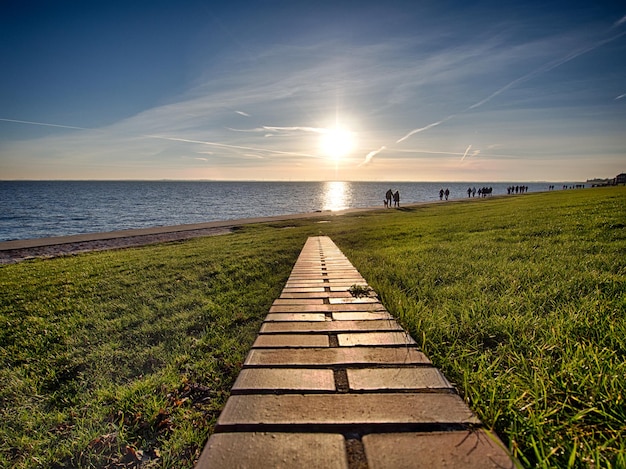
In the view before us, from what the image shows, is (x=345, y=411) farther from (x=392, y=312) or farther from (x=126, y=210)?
(x=126, y=210)

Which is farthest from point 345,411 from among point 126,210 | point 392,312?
point 126,210

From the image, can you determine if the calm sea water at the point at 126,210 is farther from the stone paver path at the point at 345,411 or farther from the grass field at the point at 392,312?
the stone paver path at the point at 345,411

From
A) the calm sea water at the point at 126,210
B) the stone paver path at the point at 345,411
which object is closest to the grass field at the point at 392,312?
the stone paver path at the point at 345,411

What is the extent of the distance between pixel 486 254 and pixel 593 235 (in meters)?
3.03

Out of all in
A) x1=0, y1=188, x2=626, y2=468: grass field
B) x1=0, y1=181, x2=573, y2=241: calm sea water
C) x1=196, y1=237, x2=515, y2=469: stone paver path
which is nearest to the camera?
x1=196, y1=237, x2=515, y2=469: stone paver path

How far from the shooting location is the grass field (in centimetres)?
169

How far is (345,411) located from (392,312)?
2.13 m

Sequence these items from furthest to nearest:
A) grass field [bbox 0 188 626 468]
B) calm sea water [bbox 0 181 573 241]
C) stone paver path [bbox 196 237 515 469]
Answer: calm sea water [bbox 0 181 573 241] → grass field [bbox 0 188 626 468] → stone paver path [bbox 196 237 515 469]

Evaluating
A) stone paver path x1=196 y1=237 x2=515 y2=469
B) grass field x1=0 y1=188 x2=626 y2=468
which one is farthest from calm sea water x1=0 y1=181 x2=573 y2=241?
stone paver path x1=196 y1=237 x2=515 y2=469

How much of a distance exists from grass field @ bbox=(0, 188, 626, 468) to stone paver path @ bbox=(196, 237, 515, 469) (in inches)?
11.8

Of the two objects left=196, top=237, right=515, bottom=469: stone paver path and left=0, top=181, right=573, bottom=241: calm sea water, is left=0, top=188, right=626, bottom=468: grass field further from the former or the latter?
left=0, top=181, right=573, bottom=241: calm sea water

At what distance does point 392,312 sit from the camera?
339cm

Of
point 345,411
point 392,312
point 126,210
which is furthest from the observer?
point 126,210

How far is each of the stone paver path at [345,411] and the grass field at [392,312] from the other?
0.99 feet
